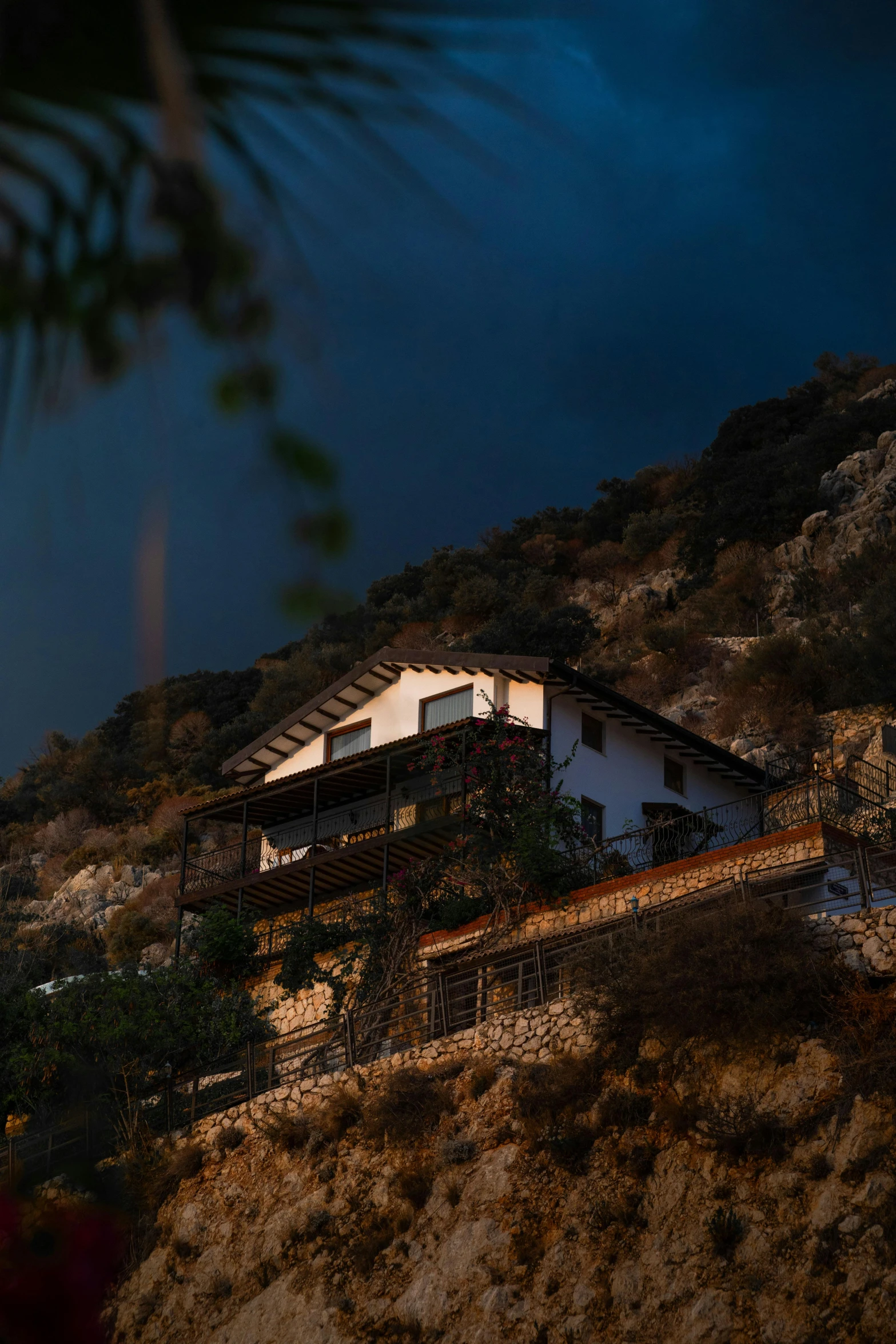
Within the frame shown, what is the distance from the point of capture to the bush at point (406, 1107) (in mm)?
17453

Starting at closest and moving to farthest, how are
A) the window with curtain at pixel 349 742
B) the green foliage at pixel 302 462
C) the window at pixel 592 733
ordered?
1. the green foliage at pixel 302 462
2. the window at pixel 592 733
3. the window with curtain at pixel 349 742

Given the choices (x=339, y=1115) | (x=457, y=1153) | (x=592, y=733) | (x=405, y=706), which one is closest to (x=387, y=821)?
(x=405, y=706)

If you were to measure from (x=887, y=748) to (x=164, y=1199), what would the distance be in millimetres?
18517

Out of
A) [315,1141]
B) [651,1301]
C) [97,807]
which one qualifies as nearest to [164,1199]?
[315,1141]

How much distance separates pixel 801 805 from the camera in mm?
23891

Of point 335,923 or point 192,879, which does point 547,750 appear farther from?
point 192,879

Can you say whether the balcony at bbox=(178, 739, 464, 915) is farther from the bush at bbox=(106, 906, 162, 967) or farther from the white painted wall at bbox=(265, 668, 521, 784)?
the bush at bbox=(106, 906, 162, 967)

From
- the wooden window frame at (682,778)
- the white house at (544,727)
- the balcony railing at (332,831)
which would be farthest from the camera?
the wooden window frame at (682,778)

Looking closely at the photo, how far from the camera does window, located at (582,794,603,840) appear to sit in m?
27.4

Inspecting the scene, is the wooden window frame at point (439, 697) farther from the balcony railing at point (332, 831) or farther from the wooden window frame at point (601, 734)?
the wooden window frame at point (601, 734)

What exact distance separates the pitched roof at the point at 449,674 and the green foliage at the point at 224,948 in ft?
20.6

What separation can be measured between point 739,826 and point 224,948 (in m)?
11.4

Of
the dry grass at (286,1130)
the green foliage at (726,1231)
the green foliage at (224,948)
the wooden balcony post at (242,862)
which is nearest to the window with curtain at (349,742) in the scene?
the wooden balcony post at (242,862)

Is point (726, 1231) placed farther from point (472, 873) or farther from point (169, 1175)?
point (472, 873)
